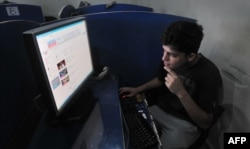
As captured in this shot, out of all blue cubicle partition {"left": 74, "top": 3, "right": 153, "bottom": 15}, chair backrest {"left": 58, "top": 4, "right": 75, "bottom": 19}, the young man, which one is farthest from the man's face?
chair backrest {"left": 58, "top": 4, "right": 75, "bottom": 19}

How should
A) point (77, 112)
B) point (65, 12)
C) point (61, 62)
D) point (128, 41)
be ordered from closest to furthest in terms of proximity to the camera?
point (61, 62) → point (77, 112) → point (128, 41) → point (65, 12)

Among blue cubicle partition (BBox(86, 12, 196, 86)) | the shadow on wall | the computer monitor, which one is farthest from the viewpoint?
blue cubicle partition (BBox(86, 12, 196, 86))

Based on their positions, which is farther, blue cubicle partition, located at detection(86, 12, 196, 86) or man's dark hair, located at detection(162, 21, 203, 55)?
blue cubicle partition, located at detection(86, 12, 196, 86)

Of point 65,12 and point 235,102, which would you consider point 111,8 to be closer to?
point 65,12

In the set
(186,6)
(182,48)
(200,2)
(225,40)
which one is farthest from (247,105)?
(186,6)

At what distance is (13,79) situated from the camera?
0.80 metres

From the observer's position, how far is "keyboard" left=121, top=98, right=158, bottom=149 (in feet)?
2.79

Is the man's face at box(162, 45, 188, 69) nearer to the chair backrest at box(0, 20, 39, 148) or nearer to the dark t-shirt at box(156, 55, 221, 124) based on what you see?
the dark t-shirt at box(156, 55, 221, 124)

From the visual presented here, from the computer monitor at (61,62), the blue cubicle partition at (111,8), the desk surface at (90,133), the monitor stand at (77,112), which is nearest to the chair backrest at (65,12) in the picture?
the blue cubicle partition at (111,8)

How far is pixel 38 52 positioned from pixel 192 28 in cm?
70

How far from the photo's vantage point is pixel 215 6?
127cm

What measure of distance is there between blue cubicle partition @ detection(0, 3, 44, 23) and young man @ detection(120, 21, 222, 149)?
5.54 ft

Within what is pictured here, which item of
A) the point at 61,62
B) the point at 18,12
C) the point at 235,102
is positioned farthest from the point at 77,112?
the point at 18,12

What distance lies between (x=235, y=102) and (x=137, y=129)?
2.12 ft
